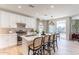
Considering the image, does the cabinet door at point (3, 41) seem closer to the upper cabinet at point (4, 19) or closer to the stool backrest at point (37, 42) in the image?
the upper cabinet at point (4, 19)

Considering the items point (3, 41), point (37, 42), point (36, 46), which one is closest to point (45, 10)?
point (37, 42)

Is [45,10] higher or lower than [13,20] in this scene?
higher

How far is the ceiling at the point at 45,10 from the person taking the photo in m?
3.06

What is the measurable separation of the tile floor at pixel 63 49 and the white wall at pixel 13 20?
0.74m

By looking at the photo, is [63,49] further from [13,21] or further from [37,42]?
[13,21]

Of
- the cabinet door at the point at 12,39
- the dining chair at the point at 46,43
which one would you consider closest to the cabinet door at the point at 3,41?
the cabinet door at the point at 12,39

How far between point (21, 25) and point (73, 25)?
1.89 meters

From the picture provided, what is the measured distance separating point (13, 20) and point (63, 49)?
1870 mm

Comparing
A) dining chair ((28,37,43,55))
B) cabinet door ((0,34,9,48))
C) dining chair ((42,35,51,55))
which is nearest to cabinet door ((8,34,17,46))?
cabinet door ((0,34,9,48))

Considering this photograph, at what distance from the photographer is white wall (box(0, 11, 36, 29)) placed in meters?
3.34

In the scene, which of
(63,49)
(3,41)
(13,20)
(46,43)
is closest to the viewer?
(3,41)

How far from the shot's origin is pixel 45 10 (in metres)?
3.41

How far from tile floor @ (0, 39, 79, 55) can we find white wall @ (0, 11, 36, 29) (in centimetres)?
74
